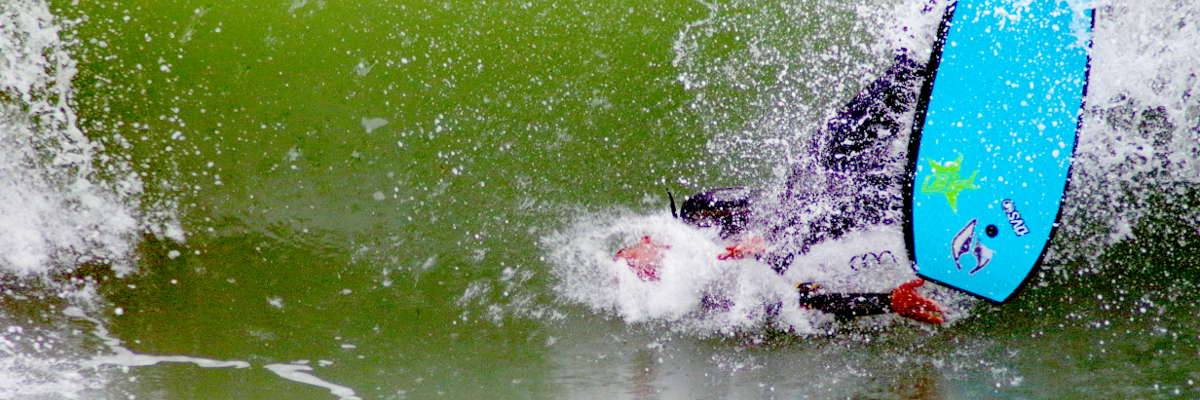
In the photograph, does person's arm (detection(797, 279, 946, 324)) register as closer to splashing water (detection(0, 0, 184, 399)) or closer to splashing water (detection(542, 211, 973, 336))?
splashing water (detection(542, 211, 973, 336))

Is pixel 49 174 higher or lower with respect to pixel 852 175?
higher

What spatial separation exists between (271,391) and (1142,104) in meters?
3.15

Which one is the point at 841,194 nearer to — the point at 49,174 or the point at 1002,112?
the point at 1002,112

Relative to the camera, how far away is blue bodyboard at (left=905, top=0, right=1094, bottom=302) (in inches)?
67.7

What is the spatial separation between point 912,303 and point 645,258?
885 millimetres

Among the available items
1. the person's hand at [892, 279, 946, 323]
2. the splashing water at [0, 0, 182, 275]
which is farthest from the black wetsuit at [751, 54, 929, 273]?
the splashing water at [0, 0, 182, 275]

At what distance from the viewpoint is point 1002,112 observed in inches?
68.4

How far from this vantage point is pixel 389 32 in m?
2.57

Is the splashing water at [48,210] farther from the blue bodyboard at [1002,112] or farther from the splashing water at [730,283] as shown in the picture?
the blue bodyboard at [1002,112]

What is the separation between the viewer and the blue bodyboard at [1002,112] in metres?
1.72

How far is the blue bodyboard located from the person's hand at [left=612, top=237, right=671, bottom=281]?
88cm

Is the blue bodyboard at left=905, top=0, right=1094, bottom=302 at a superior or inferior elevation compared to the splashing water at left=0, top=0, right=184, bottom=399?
inferior

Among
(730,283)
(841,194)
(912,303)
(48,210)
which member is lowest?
(912,303)

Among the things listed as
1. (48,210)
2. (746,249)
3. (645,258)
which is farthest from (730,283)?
(48,210)
